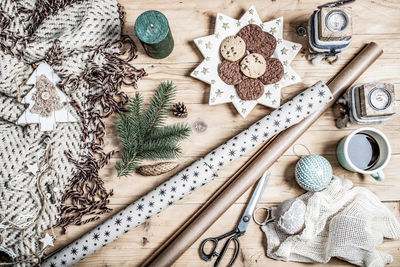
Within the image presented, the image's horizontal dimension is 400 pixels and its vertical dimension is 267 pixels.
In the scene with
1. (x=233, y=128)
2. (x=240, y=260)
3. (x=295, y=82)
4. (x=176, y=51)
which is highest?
(x=176, y=51)

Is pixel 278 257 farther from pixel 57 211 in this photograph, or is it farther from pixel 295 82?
pixel 57 211

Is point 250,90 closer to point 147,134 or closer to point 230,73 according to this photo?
point 230,73

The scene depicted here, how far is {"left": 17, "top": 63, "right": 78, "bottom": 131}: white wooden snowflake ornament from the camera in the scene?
0.82m

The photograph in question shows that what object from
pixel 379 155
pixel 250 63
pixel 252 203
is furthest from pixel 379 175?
pixel 250 63

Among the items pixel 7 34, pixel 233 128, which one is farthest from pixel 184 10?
pixel 7 34

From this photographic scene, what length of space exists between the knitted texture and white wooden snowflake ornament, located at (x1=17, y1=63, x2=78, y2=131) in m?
0.60

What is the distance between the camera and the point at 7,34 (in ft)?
2.74

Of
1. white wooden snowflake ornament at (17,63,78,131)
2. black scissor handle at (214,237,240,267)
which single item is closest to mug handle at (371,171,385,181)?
black scissor handle at (214,237,240,267)

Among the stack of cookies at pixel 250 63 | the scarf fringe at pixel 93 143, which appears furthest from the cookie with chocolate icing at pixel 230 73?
the scarf fringe at pixel 93 143

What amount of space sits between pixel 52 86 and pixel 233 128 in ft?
1.57

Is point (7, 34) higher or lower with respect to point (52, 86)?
higher

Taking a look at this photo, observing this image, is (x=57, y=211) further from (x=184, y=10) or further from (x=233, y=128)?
(x=184, y=10)

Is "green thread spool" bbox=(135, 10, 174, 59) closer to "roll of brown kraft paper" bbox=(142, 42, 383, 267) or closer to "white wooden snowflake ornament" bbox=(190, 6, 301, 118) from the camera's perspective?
"white wooden snowflake ornament" bbox=(190, 6, 301, 118)

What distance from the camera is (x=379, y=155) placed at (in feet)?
2.69
